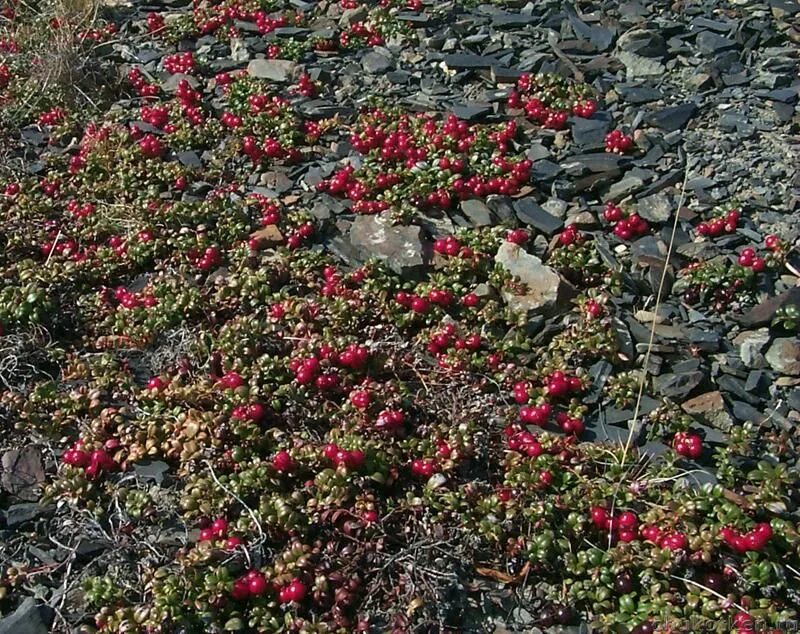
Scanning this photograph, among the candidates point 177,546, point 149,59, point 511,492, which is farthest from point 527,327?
point 149,59

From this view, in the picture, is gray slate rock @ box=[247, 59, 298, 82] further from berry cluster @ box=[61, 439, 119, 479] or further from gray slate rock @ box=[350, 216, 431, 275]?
berry cluster @ box=[61, 439, 119, 479]

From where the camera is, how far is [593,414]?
205 inches

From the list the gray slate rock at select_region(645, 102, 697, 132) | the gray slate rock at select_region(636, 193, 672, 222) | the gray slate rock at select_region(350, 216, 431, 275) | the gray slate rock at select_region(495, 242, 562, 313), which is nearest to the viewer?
the gray slate rock at select_region(495, 242, 562, 313)

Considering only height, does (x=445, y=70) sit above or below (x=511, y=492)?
above

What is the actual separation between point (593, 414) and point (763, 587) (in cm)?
135

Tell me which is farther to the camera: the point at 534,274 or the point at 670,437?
the point at 534,274

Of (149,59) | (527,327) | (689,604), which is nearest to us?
(689,604)

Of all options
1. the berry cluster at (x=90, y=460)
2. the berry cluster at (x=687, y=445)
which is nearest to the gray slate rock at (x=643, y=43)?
the berry cluster at (x=687, y=445)

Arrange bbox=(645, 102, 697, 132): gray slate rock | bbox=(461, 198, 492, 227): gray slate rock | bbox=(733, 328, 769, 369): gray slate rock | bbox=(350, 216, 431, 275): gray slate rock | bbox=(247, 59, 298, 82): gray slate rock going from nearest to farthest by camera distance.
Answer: bbox=(733, 328, 769, 369): gray slate rock < bbox=(350, 216, 431, 275): gray slate rock < bbox=(461, 198, 492, 227): gray slate rock < bbox=(645, 102, 697, 132): gray slate rock < bbox=(247, 59, 298, 82): gray slate rock

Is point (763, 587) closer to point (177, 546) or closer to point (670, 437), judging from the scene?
point (670, 437)

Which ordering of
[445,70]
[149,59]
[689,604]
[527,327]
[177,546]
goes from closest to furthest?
1. [689,604]
2. [177,546]
3. [527,327]
4. [445,70]
5. [149,59]

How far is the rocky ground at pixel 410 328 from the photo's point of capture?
434 centimetres

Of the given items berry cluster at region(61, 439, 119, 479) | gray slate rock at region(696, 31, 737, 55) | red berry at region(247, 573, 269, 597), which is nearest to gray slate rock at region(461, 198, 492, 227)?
gray slate rock at region(696, 31, 737, 55)

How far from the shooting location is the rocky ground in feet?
14.2
